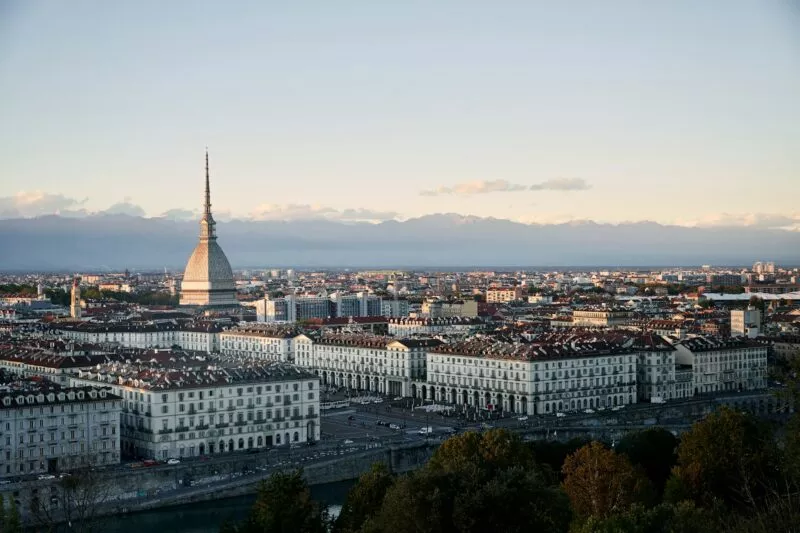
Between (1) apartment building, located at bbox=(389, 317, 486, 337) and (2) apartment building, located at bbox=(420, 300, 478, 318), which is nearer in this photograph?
(1) apartment building, located at bbox=(389, 317, 486, 337)

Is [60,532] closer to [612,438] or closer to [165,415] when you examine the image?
[165,415]

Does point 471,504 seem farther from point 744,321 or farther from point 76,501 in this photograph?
point 744,321

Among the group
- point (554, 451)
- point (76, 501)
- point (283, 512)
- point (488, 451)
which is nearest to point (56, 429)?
point (76, 501)

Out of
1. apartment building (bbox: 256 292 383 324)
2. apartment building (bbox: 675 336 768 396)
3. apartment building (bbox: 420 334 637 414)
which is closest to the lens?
apartment building (bbox: 420 334 637 414)

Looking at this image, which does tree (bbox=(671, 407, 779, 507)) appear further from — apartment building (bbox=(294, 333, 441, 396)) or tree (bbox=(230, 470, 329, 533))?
apartment building (bbox=(294, 333, 441, 396))

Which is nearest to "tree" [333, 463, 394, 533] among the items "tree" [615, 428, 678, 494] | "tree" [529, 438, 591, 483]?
"tree" [529, 438, 591, 483]

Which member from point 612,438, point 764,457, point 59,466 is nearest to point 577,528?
Result: point 764,457

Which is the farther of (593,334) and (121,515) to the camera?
(593,334)
